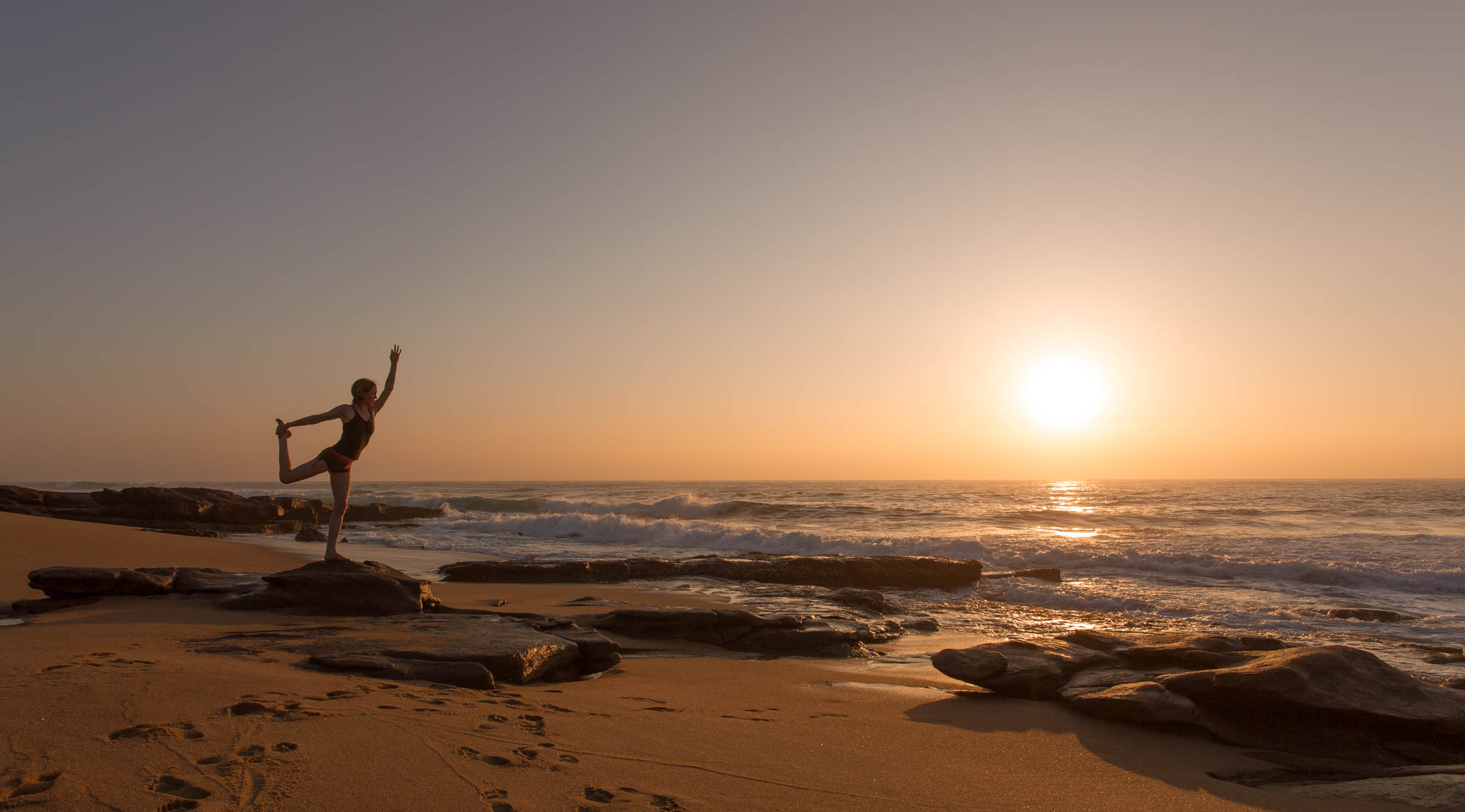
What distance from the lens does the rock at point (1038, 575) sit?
16.9m

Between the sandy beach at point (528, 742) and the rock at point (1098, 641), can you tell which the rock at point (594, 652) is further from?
the rock at point (1098, 641)

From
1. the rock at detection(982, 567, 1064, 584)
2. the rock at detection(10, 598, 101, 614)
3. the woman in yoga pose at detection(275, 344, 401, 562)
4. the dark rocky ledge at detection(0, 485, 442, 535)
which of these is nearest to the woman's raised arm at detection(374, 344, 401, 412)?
the woman in yoga pose at detection(275, 344, 401, 562)

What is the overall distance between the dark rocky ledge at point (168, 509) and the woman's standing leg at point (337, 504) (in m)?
24.5

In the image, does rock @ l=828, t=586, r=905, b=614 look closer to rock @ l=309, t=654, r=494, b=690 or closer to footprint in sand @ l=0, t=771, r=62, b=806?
rock @ l=309, t=654, r=494, b=690

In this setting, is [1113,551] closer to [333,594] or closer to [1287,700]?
[1287,700]

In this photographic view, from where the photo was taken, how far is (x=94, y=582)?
26.7 feet

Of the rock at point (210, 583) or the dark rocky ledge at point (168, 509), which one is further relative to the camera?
the dark rocky ledge at point (168, 509)

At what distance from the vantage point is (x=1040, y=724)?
18.9 feet

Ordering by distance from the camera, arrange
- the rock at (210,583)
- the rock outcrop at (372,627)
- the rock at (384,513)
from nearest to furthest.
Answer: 1. the rock outcrop at (372,627)
2. the rock at (210,583)
3. the rock at (384,513)

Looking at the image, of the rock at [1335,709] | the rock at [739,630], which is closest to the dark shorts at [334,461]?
the rock at [739,630]

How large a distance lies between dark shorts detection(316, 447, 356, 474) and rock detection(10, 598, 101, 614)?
2.83 meters

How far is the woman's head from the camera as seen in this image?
7.68 m

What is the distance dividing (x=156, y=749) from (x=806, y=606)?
10.1m

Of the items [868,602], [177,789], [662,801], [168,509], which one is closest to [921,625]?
[868,602]
